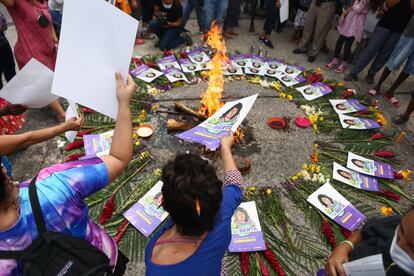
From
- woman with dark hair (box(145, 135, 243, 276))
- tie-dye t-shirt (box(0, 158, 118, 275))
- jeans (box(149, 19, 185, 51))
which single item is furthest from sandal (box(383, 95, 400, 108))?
tie-dye t-shirt (box(0, 158, 118, 275))

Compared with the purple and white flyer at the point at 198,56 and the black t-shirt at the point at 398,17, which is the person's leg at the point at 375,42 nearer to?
the black t-shirt at the point at 398,17

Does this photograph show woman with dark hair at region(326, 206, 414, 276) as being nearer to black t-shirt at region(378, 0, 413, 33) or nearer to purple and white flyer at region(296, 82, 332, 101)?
purple and white flyer at region(296, 82, 332, 101)

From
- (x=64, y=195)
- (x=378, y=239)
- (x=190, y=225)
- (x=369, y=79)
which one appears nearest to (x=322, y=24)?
(x=369, y=79)

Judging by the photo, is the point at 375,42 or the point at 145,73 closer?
the point at 375,42

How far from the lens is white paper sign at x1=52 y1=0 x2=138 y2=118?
1.76m

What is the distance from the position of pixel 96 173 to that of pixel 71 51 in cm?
81

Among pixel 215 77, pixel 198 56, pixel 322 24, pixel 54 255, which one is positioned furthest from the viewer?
pixel 322 24

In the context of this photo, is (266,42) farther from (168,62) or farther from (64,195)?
(64,195)

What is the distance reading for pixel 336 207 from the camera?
10.6 ft

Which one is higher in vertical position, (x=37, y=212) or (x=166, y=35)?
(x=37, y=212)

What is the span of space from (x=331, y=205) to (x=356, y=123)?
5.64 feet

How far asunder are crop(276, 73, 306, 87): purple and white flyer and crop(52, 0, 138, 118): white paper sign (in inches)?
153

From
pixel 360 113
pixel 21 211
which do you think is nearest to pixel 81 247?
pixel 21 211

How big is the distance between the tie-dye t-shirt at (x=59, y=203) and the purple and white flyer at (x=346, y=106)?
4.12m
